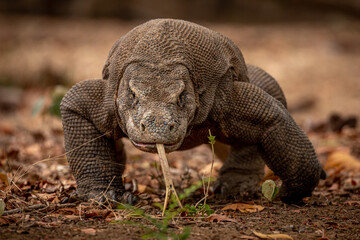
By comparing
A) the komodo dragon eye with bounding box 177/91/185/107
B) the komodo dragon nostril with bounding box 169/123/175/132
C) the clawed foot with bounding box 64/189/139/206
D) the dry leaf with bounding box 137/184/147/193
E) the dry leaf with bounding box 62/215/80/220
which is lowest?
the dry leaf with bounding box 137/184/147/193

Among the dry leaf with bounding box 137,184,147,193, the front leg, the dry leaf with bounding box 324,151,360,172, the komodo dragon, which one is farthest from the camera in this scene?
the dry leaf with bounding box 324,151,360,172

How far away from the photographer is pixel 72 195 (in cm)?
355

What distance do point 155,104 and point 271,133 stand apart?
1.10 metres

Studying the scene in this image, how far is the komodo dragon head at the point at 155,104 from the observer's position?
9.40 ft

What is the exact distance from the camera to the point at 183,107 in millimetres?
3127

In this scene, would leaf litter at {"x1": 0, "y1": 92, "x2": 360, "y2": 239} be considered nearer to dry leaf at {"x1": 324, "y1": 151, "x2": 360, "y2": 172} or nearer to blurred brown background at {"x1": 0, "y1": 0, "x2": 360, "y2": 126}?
dry leaf at {"x1": 324, "y1": 151, "x2": 360, "y2": 172}

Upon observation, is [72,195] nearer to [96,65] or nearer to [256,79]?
[256,79]

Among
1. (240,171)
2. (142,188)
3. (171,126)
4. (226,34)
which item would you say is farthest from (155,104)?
(226,34)

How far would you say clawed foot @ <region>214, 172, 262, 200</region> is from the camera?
→ 4.22 m

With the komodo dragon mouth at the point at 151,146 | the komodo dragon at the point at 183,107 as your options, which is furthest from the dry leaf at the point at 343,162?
the komodo dragon mouth at the point at 151,146

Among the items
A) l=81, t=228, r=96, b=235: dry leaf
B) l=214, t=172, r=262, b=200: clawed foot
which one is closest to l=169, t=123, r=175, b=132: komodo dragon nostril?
l=81, t=228, r=96, b=235: dry leaf

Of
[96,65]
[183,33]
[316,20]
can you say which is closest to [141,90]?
[183,33]

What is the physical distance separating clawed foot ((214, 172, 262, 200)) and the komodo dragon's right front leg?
98cm

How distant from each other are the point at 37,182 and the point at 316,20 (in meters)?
15.9
